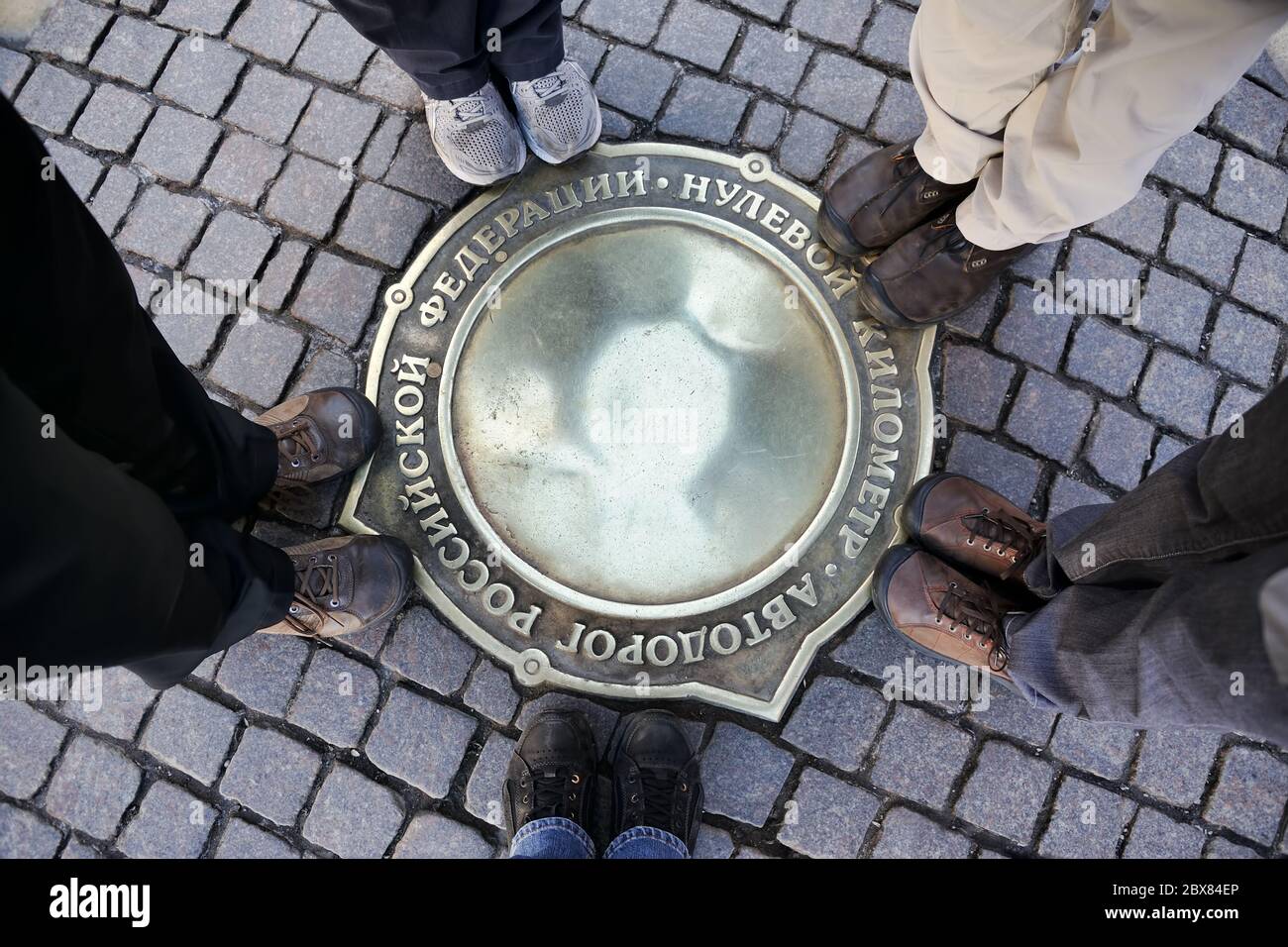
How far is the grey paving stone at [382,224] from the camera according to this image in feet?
9.37

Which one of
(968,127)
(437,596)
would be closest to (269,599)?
(437,596)

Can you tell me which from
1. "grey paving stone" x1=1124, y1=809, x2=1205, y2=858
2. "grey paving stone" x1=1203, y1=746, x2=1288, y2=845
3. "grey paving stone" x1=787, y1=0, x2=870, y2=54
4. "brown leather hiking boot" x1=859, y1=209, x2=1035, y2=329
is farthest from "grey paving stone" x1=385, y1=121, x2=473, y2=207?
"grey paving stone" x1=1203, y1=746, x2=1288, y2=845

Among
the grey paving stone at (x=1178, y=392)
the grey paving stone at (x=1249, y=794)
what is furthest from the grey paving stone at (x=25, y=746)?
the grey paving stone at (x=1178, y=392)

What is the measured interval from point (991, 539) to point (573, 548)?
129 cm

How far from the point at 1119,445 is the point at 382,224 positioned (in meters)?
2.60

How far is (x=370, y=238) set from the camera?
9.39 feet

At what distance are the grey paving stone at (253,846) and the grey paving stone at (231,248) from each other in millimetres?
1813

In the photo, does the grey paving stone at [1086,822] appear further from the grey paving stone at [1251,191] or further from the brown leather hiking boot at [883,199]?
the grey paving stone at [1251,191]

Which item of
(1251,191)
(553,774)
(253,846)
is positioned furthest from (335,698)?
(1251,191)

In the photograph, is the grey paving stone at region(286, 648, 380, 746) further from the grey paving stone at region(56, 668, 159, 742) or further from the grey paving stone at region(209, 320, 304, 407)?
the grey paving stone at region(209, 320, 304, 407)

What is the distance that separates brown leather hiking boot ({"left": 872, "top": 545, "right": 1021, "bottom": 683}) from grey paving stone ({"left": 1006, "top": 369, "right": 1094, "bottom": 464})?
0.55m
